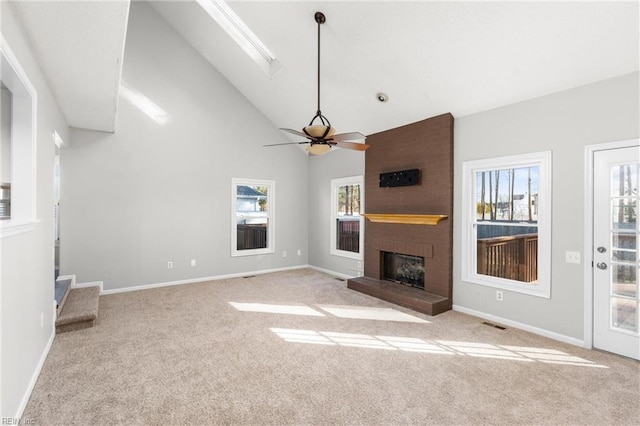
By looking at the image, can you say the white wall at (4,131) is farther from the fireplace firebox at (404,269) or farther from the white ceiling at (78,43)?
the fireplace firebox at (404,269)

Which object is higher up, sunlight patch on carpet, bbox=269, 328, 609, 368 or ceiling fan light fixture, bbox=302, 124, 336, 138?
ceiling fan light fixture, bbox=302, 124, 336, 138

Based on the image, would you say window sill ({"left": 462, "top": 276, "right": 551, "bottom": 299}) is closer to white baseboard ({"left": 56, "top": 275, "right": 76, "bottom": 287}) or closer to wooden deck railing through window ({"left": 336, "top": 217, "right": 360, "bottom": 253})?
wooden deck railing through window ({"left": 336, "top": 217, "right": 360, "bottom": 253})

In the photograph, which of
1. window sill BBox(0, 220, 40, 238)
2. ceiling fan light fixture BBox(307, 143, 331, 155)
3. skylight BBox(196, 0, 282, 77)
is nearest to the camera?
window sill BBox(0, 220, 40, 238)

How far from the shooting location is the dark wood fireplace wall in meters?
4.49

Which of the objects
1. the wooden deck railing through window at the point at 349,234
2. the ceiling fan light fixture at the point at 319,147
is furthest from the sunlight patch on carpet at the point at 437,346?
the wooden deck railing through window at the point at 349,234

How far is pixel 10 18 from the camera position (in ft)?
6.64

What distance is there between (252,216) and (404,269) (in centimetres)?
344

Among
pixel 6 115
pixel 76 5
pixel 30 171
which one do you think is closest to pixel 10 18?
pixel 76 5

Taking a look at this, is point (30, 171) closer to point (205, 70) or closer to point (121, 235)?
point (121, 235)

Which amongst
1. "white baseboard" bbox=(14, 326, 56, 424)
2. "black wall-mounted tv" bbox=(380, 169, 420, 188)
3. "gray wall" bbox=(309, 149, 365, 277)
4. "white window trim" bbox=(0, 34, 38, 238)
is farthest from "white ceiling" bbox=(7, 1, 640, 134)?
"white baseboard" bbox=(14, 326, 56, 424)

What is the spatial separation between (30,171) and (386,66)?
3.97 metres

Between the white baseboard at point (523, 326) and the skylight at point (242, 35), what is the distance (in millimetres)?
4723

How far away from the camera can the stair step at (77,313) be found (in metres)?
3.57

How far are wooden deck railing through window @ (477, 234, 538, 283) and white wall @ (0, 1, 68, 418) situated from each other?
189 inches
